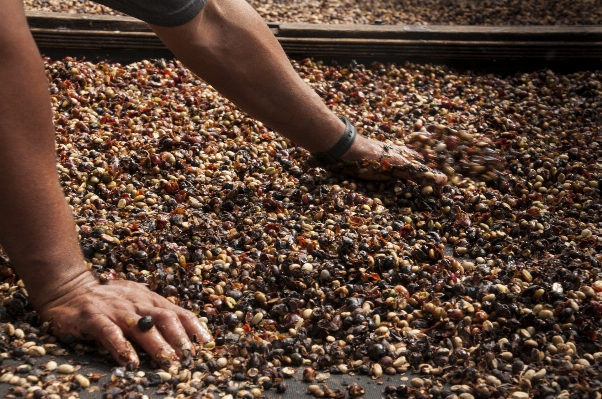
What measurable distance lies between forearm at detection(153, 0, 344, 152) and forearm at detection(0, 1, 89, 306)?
685 mm

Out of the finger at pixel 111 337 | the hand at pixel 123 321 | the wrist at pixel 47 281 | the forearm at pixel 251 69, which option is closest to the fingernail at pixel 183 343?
the hand at pixel 123 321

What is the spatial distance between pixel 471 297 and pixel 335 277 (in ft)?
1.24

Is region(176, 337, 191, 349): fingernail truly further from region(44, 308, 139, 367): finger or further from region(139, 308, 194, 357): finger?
region(44, 308, 139, 367): finger

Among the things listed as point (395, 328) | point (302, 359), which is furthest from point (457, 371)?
point (302, 359)

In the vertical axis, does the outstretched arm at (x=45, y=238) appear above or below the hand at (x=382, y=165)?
below

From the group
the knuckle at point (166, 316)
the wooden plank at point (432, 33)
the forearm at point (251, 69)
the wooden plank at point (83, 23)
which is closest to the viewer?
the knuckle at point (166, 316)

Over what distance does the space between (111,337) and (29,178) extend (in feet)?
1.38

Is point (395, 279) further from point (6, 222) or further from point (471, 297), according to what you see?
point (6, 222)

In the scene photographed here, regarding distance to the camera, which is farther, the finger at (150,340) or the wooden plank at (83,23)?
the wooden plank at (83,23)

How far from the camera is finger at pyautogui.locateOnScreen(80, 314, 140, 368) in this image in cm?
164

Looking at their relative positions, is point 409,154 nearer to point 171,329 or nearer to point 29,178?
→ point 171,329

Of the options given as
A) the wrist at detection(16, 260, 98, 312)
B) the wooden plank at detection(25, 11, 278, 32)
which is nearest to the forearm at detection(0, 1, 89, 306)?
the wrist at detection(16, 260, 98, 312)

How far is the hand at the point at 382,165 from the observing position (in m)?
2.45

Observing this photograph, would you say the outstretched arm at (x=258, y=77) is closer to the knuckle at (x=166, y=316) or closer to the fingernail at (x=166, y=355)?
the knuckle at (x=166, y=316)
